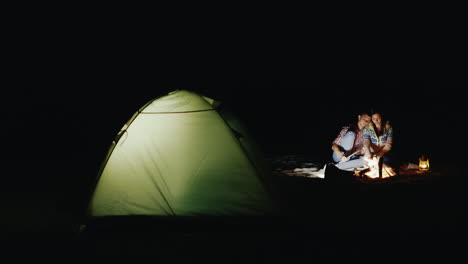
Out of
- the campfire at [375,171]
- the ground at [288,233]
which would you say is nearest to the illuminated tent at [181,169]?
the ground at [288,233]

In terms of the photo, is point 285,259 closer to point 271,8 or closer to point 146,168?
point 146,168

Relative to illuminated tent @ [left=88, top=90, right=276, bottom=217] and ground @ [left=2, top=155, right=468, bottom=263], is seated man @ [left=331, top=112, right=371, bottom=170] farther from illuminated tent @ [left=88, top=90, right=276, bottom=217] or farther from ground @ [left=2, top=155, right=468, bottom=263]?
illuminated tent @ [left=88, top=90, right=276, bottom=217]

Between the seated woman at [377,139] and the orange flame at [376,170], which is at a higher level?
the seated woman at [377,139]

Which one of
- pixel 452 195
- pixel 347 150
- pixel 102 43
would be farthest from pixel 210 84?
pixel 452 195

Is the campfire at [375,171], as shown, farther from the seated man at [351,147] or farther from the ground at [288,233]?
the ground at [288,233]

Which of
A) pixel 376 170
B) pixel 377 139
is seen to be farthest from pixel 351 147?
pixel 376 170

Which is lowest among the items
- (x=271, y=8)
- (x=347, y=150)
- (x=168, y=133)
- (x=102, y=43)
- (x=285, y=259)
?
(x=285, y=259)

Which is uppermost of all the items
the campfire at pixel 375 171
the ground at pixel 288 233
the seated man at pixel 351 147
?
the seated man at pixel 351 147

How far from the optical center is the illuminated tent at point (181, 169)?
5.15 m

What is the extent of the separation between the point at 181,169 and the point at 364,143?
437 cm

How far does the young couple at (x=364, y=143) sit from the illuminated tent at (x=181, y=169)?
3.54m

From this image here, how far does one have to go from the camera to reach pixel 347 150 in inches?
340

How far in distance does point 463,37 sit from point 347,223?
4175cm

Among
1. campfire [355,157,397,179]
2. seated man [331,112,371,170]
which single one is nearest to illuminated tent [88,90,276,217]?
campfire [355,157,397,179]
